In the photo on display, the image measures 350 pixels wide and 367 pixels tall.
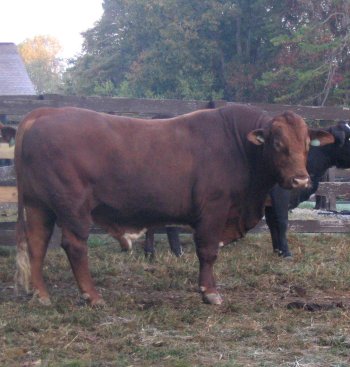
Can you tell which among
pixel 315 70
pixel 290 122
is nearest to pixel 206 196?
pixel 290 122

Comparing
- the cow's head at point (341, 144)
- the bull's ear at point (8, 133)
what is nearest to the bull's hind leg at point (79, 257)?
the bull's ear at point (8, 133)

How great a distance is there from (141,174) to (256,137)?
1.03 meters

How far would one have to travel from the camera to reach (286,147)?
6672 millimetres

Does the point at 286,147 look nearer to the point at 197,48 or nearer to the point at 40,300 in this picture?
the point at 40,300

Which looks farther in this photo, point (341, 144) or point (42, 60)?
point (42, 60)

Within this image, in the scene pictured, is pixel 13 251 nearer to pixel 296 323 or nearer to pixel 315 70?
pixel 296 323

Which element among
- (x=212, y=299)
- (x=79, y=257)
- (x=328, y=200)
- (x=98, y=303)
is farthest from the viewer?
(x=328, y=200)

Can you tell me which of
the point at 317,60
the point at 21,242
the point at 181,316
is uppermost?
the point at 317,60

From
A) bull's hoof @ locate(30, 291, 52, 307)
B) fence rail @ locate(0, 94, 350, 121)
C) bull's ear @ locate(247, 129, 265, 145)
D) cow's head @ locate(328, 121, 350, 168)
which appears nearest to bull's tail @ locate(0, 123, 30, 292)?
bull's hoof @ locate(30, 291, 52, 307)

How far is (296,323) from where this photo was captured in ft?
18.9

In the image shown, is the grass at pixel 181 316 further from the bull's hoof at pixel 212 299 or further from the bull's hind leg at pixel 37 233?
the bull's hind leg at pixel 37 233

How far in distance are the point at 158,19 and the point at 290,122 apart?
108ft

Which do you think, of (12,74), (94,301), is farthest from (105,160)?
(12,74)

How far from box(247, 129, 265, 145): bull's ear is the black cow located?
8.24 ft
